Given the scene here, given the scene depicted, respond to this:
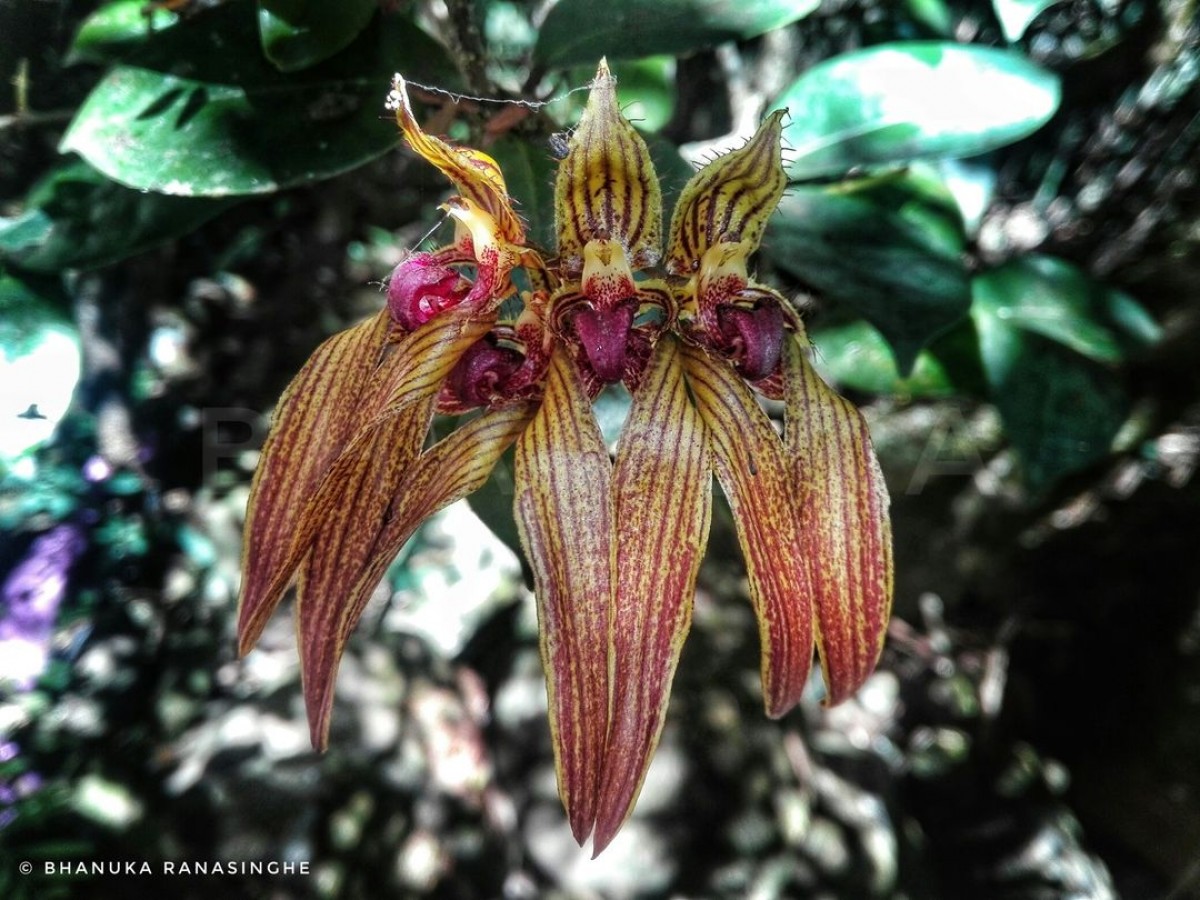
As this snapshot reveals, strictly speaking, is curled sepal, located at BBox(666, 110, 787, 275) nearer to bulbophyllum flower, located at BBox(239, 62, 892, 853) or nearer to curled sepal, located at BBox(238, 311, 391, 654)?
bulbophyllum flower, located at BBox(239, 62, 892, 853)

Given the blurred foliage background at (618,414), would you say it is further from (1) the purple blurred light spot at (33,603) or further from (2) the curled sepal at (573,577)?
(2) the curled sepal at (573,577)

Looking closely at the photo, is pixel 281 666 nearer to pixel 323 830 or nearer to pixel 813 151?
pixel 323 830

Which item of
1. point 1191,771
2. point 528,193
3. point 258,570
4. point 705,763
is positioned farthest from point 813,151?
point 1191,771

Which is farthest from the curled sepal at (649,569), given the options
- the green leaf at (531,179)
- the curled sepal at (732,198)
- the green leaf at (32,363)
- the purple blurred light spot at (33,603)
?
the purple blurred light spot at (33,603)

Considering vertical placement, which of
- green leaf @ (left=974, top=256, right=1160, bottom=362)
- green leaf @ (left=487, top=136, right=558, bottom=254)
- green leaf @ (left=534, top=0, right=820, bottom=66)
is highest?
green leaf @ (left=534, top=0, right=820, bottom=66)

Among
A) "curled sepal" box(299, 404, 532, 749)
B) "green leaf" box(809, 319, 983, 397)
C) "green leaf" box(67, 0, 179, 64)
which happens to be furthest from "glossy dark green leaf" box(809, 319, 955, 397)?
"green leaf" box(67, 0, 179, 64)

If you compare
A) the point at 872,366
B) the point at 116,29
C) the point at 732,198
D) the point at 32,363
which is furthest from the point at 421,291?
the point at 872,366

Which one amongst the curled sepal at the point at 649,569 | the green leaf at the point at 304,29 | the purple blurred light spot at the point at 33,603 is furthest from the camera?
Answer: the purple blurred light spot at the point at 33,603
